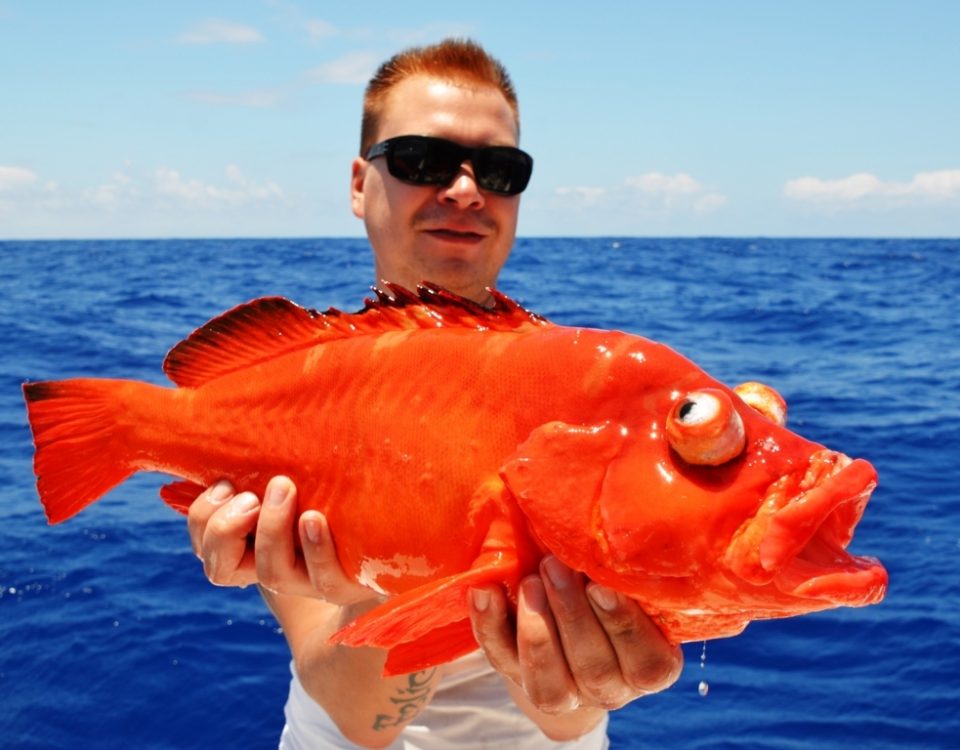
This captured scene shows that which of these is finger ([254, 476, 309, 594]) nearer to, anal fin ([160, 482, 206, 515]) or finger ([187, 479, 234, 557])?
finger ([187, 479, 234, 557])

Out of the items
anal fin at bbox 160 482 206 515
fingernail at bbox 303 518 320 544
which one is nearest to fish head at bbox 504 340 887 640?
fingernail at bbox 303 518 320 544

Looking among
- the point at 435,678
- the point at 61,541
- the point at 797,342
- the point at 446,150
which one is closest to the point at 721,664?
the point at 435,678

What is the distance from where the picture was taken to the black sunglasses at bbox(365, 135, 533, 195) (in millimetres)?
3754

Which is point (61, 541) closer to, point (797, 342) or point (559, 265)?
point (797, 342)

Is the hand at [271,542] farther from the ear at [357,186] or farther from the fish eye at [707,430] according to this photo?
the ear at [357,186]

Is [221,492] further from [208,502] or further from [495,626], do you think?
[495,626]

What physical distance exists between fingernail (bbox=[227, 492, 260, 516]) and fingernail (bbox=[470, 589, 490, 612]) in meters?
0.79

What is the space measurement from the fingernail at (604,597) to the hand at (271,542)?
2.50 feet

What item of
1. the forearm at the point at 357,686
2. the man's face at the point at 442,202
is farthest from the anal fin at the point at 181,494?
the man's face at the point at 442,202

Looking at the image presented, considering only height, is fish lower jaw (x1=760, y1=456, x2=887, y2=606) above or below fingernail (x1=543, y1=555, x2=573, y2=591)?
above

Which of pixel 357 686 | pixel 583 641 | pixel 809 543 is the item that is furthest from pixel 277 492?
pixel 809 543

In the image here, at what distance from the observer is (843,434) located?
1038 centimetres

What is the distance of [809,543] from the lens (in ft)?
5.90

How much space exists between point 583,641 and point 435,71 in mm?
2755
